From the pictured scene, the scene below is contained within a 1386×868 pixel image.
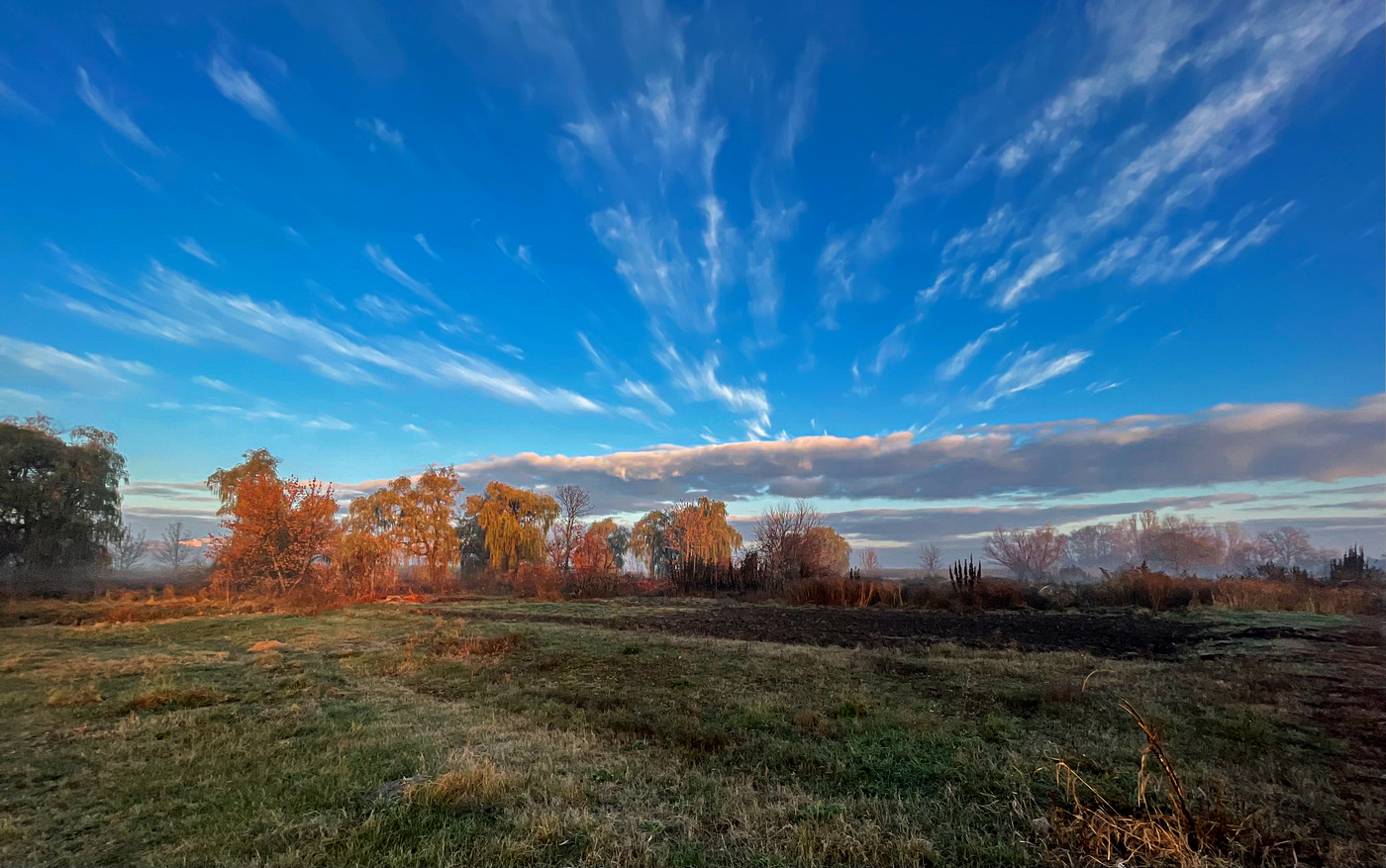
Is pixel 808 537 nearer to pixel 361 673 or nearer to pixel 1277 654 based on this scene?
Result: pixel 1277 654

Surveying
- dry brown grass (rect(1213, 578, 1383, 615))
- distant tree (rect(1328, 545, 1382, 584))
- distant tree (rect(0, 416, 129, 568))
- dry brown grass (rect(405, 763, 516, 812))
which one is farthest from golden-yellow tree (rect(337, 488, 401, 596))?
distant tree (rect(1328, 545, 1382, 584))

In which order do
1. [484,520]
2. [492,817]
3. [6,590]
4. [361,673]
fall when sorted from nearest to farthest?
[492,817], [361,673], [6,590], [484,520]

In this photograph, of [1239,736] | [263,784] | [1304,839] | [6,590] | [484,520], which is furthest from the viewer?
[484,520]

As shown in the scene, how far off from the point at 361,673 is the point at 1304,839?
41.9 feet

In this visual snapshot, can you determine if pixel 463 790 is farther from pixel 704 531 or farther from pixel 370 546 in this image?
pixel 704 531

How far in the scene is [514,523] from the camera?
4584cm

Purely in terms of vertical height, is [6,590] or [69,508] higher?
[69,508]

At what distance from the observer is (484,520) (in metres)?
45.7

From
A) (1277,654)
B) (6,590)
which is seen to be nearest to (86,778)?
(1277,654)

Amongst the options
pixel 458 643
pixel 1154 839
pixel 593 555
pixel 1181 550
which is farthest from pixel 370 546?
pixel 1181 550

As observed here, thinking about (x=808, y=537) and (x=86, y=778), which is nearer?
(x=86, y=778)

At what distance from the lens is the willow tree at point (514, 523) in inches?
1783

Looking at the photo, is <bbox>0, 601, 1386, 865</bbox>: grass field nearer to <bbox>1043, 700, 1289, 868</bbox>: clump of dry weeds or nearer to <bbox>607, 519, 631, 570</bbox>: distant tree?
<bbox>1043, 700, 1289, 868</bbox>: clump of dry weeds

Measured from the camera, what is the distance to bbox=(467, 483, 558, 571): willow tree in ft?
149
